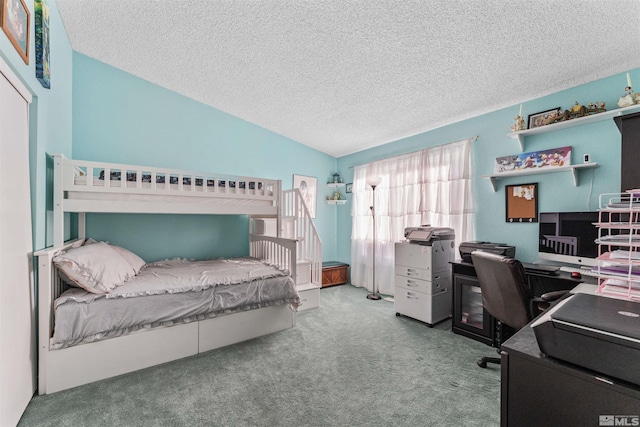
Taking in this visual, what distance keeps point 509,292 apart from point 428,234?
1121 millimetres

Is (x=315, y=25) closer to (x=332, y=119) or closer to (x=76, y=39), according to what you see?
(x=332, y=119)

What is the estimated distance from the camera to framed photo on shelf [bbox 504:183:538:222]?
8.54ft

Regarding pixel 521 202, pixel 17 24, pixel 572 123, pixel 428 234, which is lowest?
pixel 428 234

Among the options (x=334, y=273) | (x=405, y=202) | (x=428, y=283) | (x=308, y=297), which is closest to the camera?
(x=428, y=283)

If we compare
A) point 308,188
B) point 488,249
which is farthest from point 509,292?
point 308,188

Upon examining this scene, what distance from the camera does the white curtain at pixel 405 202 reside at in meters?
3.12

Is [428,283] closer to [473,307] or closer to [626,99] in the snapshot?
[473,307]

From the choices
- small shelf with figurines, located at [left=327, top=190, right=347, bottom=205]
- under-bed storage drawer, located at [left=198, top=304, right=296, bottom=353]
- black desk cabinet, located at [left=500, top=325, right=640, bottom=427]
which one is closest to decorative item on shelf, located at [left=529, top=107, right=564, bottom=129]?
black desk cabinet, located at [left=500, top=325, right=640, bottom=427]

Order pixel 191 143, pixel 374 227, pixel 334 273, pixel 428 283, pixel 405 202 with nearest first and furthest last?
1. pixel 428 283
2. pixel 191 143
3. pixel 405 202
4. pixel 374 227
5. pixel 334 273

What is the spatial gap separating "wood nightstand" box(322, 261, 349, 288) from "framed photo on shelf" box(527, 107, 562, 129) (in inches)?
120

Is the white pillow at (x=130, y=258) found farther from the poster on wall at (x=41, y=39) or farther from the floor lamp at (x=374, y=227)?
the floor lamp at (x=374, y=227)

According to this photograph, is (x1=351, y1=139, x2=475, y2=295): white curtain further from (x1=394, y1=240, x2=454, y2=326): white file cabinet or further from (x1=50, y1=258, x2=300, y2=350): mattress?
(x1=50, y1=258, x2=300, y2=350): mattress

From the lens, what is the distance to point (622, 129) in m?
1.11

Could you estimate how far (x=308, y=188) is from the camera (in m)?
4.60
